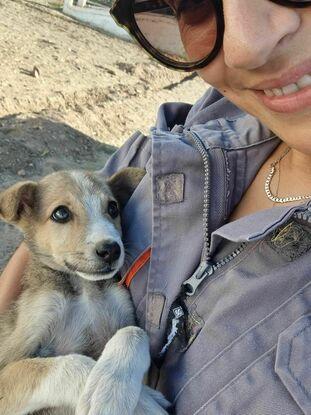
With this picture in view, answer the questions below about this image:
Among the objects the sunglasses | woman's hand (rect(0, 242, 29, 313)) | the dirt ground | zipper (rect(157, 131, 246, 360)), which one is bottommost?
the dirt ground

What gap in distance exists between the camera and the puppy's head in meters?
2.98

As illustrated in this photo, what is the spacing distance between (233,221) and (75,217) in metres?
1.39

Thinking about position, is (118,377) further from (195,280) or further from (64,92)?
(64,92)

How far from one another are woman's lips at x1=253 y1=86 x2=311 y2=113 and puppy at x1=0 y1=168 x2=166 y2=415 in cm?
114

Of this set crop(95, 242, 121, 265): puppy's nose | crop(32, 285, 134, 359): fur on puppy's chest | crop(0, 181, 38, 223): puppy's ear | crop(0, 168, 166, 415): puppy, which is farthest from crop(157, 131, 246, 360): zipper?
crop(0, 181, 38, 223): puppy's ear

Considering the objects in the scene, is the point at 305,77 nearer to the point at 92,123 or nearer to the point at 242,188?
the point at 242,188

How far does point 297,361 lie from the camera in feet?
5.41

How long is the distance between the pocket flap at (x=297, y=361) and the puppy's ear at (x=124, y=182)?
A: 1408 mm

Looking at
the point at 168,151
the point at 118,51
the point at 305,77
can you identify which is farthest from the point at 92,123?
the point at 305,77

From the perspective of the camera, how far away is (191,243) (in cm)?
221

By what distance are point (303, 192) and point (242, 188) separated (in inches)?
11.0

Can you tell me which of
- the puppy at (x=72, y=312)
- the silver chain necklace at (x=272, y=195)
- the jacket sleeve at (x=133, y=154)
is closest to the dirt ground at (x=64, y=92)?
the puppy at (x=72, y=312)

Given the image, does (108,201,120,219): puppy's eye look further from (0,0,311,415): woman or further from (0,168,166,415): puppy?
(0,0,311,415): woman

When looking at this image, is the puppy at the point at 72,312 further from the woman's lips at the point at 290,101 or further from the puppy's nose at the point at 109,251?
the woman's lips at the point at 290,101
